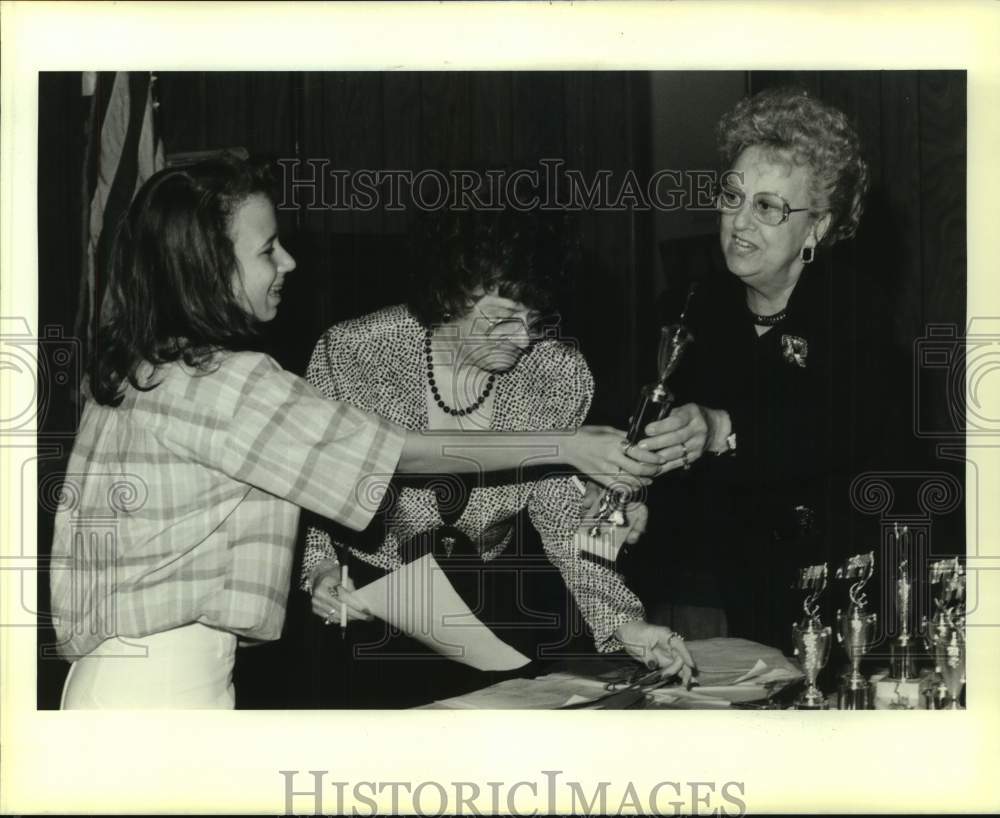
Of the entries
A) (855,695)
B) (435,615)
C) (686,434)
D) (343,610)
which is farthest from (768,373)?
(343,610)

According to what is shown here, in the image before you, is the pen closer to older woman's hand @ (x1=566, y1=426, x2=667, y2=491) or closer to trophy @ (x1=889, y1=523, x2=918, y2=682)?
older woman's hand @ (x1=566, y1=426, x2=667, y2=491)

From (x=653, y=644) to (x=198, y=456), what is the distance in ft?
3.47

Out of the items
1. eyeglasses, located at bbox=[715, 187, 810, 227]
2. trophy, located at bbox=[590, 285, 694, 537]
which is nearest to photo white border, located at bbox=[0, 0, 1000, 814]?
eyeglasses, located at bbox=[715, 187, 810, 227]

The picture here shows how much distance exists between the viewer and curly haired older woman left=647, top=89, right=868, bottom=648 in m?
2.71

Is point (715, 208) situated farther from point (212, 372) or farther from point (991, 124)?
point (212, 372)

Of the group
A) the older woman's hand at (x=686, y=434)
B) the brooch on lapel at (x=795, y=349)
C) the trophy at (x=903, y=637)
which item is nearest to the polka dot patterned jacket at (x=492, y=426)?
the older woman's hand at (x=686, y=434)

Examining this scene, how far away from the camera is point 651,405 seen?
8.87ft

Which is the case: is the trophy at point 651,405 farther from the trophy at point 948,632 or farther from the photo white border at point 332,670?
the trophy at point 948,632

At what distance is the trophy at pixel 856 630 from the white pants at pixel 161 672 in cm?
133

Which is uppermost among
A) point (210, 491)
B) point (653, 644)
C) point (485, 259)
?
point (485, 259)

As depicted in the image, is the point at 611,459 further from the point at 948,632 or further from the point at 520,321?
the point at 948,632

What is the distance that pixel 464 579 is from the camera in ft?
8.86

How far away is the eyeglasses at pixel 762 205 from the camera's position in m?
2.71

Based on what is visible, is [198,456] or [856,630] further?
[856,630]
